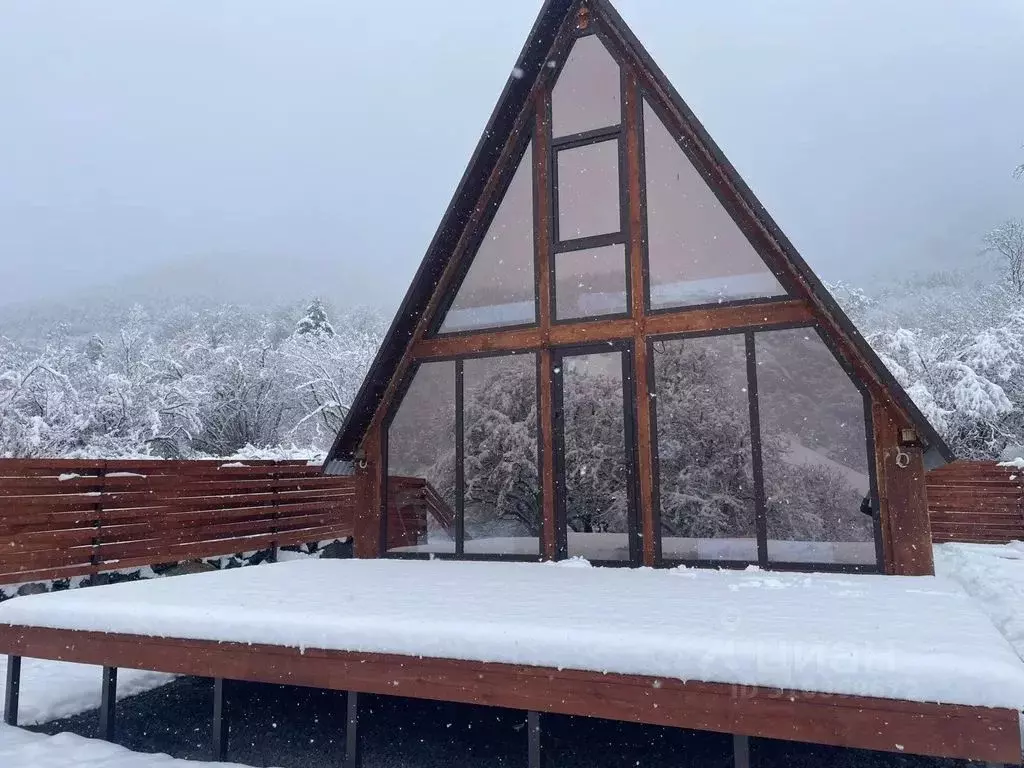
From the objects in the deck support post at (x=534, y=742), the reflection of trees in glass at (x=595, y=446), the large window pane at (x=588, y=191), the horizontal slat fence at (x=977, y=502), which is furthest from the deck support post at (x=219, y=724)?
the horizontal slat fence at (x=977, y=502)

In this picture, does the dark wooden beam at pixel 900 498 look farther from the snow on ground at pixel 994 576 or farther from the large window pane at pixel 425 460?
the large window pane at pixel 425 460

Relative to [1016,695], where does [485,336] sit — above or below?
above

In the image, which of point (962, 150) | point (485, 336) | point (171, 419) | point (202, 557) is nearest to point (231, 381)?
point (171, 419)

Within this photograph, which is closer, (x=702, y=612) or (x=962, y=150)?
(x=702, y=612)

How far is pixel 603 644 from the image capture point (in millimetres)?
3193

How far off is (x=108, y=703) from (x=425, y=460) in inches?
139

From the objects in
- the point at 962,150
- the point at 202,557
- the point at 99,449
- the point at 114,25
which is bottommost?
the point at 202,557

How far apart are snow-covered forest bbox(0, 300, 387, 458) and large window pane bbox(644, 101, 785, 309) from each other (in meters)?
10.8

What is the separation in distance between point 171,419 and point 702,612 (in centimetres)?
2119

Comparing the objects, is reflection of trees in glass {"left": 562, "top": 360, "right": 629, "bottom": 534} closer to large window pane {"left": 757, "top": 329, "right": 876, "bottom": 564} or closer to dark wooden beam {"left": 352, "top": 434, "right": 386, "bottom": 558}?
large window pane {"left": 757, "top": 329, "right": 876, "bottom": 564}

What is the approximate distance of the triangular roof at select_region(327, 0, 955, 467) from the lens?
581cm

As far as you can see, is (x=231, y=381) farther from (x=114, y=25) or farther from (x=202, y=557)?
(x=114, y=25)

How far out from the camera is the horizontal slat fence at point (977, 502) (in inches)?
482

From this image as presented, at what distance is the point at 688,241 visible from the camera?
628 centimetres
